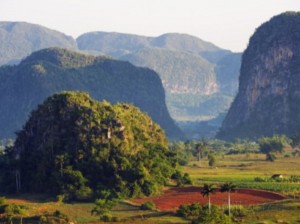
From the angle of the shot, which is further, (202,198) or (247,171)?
(247,171)

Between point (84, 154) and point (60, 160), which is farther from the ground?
point (84, 154)

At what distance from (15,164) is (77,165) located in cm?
1148

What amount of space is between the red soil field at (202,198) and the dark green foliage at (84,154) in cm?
377

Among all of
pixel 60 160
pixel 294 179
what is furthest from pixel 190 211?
pixel 294 179

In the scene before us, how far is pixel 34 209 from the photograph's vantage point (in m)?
77.8

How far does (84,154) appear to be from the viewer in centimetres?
9456

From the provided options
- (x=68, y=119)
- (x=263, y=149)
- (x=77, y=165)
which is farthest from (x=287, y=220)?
(x=263, y=149)

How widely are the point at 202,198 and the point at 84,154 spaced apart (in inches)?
790

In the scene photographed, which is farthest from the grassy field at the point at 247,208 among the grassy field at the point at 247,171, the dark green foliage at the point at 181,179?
the dark green foliage at the point at 181,179

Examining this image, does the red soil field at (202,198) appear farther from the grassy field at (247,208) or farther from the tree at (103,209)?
the tree at (103,209)

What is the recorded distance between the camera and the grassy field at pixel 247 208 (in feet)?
229

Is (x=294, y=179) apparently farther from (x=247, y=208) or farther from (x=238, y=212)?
(x=238, y=212)

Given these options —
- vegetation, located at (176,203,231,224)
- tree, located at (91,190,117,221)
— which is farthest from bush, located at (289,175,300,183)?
tree, located at (91,190,117,221)

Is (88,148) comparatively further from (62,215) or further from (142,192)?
(62,215)
